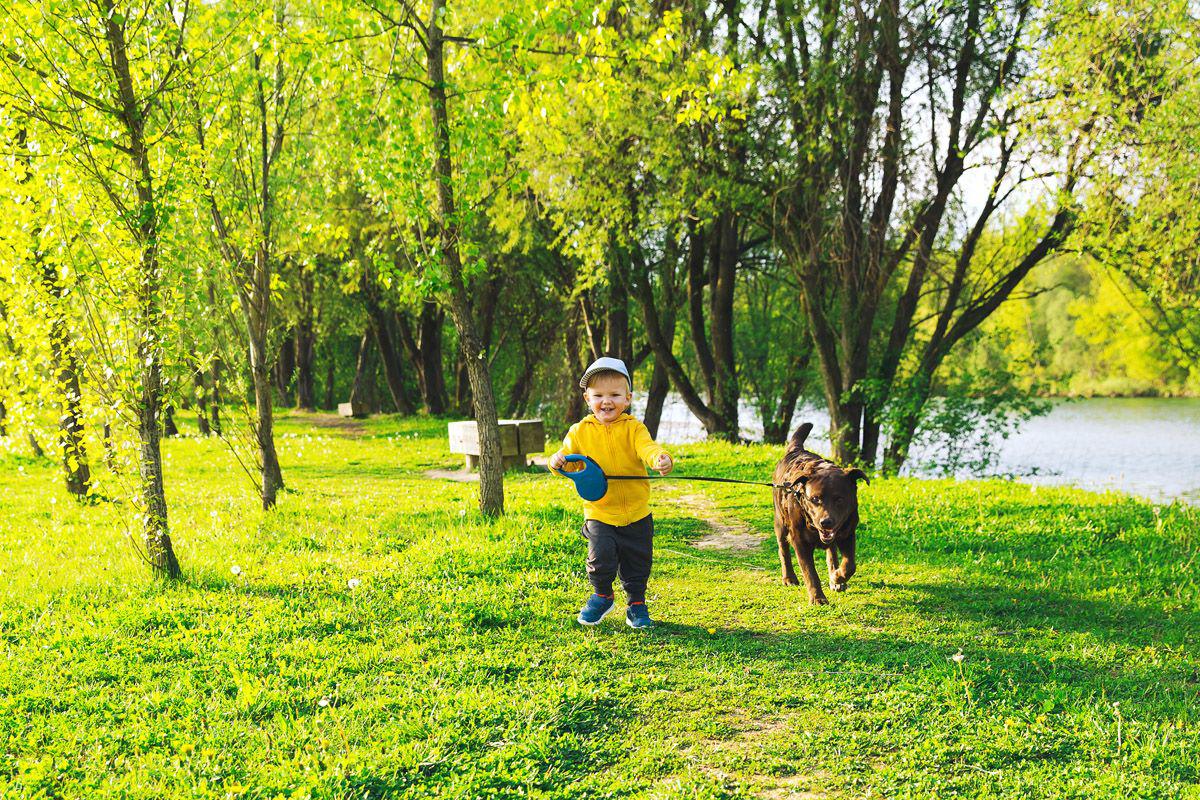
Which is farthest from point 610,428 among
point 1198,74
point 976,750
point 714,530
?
point 1198,74

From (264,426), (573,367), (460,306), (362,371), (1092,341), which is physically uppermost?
(1092,341)

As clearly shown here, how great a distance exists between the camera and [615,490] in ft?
19.0

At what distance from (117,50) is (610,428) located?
517 cm

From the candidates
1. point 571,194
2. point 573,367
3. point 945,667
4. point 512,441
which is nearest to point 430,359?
point 573,367

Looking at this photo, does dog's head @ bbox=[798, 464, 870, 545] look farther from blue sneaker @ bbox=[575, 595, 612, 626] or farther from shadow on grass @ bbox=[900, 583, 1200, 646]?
blue sneaker @ bbox=[575, 595, 612, 626]

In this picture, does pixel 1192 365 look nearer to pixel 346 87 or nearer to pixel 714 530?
pixel 714 530

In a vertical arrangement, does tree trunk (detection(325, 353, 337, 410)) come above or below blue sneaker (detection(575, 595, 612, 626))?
above

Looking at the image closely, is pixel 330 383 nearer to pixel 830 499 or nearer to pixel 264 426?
pixel 264 426

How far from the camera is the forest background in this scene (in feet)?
23.4

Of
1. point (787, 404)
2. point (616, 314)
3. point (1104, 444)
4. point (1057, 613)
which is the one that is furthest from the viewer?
point (1104, 444)

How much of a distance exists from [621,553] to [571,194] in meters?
12.8

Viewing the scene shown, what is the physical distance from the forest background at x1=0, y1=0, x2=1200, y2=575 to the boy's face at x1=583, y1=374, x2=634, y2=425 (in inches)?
125

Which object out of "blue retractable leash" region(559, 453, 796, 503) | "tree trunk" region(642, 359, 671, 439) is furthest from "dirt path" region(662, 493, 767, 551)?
"tree trunk" region(642, 359, 671, 439)

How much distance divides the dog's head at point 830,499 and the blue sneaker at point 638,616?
4.30 feet
